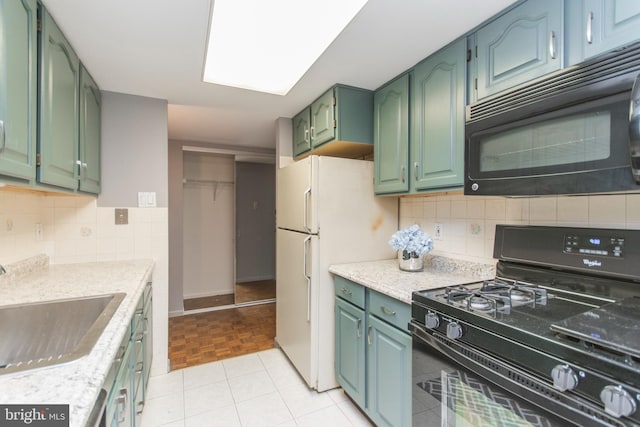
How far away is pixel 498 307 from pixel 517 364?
225 millimetres

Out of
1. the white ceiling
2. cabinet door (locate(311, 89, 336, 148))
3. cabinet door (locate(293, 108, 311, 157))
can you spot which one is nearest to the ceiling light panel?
the white ceiling

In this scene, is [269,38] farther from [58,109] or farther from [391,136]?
[58,109]

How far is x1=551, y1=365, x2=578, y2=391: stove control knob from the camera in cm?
73

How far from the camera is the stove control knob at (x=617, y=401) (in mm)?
632

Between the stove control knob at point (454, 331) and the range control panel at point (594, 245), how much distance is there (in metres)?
0.61

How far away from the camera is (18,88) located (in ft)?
3.44

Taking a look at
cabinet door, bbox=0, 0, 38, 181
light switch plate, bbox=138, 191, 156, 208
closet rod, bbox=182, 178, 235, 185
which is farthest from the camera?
closet rod, bbox=182, 178, 235, 185

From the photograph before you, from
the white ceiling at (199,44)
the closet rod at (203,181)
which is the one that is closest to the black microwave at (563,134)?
the white ceiling at (199,44)

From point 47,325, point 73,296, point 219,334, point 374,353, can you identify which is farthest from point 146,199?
point 374,353

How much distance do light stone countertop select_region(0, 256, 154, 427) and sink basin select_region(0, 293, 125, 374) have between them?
0.19 ft

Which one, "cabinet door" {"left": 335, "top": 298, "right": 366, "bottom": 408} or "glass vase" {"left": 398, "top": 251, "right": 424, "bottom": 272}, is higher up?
"glass vase" {"left": 398, "top": 251, "right": 424, "bottom": 272}

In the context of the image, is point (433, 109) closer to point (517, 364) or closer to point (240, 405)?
point (517, 364)

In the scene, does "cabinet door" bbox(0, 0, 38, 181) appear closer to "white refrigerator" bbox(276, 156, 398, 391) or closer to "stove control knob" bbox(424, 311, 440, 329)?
"white refrigerator" bbox(276, 156, 398, 391)

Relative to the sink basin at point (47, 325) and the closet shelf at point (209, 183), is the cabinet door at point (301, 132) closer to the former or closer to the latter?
the sink basin at point (47, 325)
